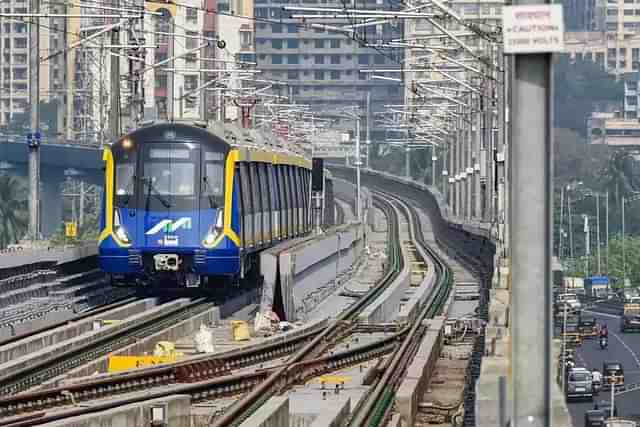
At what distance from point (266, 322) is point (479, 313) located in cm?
679

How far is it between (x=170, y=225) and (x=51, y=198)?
89.8m

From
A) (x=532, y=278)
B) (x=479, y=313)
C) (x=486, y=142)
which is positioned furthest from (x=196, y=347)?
(x=486, y=142)

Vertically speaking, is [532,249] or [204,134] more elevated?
[204,134]

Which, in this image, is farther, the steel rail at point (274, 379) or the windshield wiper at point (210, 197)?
Result: the windshield wiper at point (210, 197)

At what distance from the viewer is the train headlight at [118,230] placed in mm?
30359

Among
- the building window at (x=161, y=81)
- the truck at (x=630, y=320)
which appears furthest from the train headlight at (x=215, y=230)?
the building window at (x=161, y=81)

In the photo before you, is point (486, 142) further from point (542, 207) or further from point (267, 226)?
point (542, 207)

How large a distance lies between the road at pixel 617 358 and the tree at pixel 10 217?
30.3 meters

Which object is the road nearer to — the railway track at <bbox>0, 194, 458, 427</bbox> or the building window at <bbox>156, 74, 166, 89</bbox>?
the railway track at <bbox>0, 194, 458, 427</bbox>

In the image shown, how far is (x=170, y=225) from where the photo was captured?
1192 inches

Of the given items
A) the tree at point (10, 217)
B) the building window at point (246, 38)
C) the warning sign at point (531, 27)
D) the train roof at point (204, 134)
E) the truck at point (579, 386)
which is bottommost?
the truck at point (579, 386)

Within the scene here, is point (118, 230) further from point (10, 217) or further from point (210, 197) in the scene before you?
point (10, 217)

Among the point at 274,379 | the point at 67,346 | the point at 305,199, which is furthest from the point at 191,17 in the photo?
the point at 274,379

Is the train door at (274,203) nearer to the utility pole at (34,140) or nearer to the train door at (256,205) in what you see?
the train door at (256,205)
